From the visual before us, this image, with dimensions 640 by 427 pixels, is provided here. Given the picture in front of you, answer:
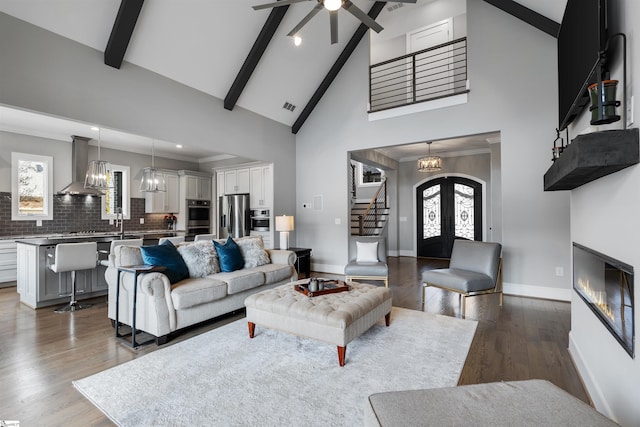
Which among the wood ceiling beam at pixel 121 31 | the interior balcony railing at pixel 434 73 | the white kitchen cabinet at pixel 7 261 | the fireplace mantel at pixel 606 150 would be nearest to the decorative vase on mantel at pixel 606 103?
the fireplace mantel at pixel 606 150

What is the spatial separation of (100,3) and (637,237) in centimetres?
495

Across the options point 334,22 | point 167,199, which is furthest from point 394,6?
point 167,199

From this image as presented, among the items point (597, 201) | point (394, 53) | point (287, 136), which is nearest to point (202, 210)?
point (287, 136)

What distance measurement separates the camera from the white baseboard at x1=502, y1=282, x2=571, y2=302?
4.33 metres

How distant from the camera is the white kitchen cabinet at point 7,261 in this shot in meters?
5.28

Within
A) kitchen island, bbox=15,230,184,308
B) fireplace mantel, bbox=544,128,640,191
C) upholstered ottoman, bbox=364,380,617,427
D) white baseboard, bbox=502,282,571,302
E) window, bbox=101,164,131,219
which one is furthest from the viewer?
window, bbox=101,164,131,219

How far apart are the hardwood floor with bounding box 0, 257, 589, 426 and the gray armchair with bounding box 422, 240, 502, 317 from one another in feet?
0.97

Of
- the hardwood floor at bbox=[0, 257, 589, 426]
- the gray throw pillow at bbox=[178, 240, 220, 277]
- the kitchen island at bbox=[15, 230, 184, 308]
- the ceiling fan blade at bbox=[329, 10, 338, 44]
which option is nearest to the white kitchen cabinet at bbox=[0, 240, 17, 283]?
the hardwood floor at bbox=[0, 257, 589, 426]

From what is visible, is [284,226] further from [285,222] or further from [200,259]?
[200,259]

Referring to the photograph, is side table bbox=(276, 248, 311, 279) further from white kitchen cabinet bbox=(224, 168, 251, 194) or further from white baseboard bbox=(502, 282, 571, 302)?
white baseboard bbox=(502, 282, 571, 302)

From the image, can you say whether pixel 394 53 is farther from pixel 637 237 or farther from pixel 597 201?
pixel 637 237

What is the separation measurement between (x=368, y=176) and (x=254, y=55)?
18.9 ft

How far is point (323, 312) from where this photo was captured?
2578 mm

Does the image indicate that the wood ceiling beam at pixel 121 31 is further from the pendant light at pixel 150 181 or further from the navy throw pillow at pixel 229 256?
the navy throw pillow at pixel 229 256
